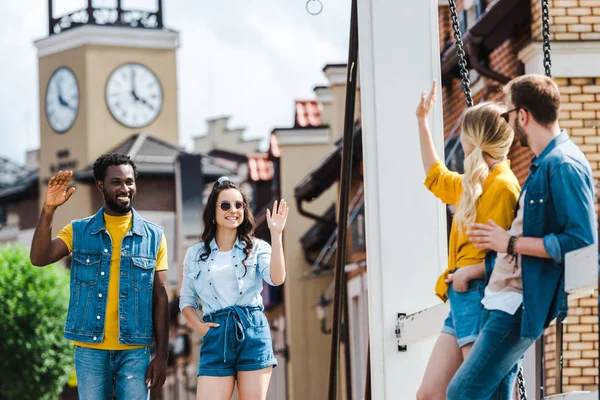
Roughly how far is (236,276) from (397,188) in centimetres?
92

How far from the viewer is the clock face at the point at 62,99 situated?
65812 mm

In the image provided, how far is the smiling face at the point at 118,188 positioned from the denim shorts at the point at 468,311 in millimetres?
2001

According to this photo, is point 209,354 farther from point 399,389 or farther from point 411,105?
point 411,105

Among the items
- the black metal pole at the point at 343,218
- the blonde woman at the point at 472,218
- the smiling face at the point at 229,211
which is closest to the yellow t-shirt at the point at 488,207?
the blonde woman at the point at 472,218

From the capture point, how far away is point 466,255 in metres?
5.48

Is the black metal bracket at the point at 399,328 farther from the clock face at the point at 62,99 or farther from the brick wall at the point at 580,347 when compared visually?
the clock face at the point at 62,99

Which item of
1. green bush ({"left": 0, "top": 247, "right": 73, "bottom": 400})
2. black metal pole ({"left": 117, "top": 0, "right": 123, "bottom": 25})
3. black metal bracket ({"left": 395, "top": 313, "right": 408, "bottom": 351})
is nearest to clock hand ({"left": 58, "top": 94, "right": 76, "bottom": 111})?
black metal pole ({"left": 117, "top": 0, "right": 123, "bottom": 25})

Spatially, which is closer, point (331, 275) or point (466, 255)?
point (466, 255)

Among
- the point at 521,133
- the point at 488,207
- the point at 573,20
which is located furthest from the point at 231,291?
the point at 573,20

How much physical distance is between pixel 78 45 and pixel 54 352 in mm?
22768

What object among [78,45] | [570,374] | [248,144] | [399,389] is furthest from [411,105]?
[248,144]

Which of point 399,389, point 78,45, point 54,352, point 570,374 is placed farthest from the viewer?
point 78,45

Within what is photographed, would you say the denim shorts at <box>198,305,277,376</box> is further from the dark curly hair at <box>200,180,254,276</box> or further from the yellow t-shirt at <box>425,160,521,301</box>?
the yellow t-shirt at <box>425,160,521,301</box>

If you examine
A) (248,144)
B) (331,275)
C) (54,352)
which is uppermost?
(248,144)
